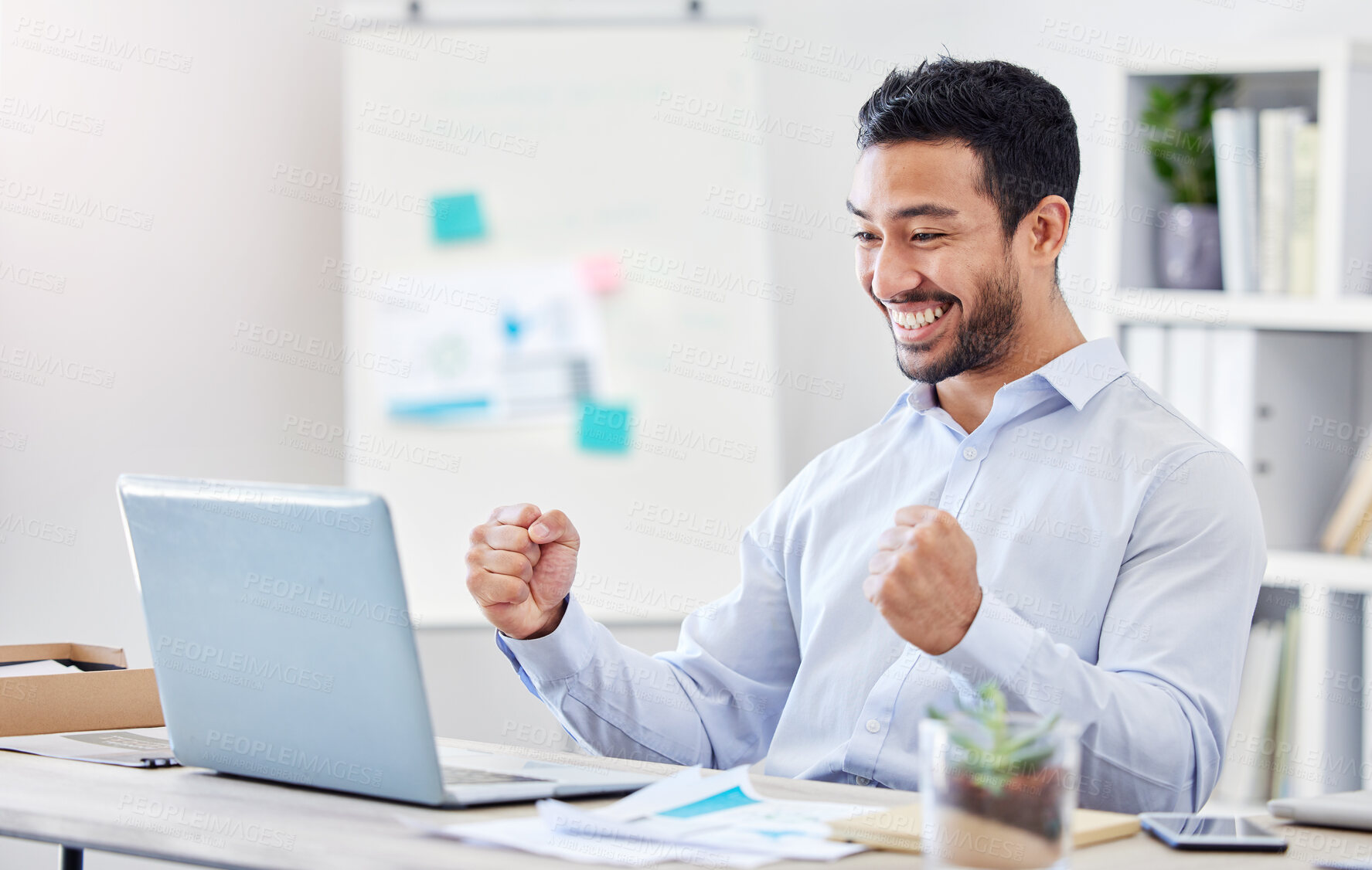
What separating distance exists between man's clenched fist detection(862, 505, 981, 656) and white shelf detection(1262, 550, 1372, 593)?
123 centimetres

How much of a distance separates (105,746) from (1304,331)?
1.87 meters

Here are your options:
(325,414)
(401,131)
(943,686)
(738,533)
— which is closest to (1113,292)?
(738,533)

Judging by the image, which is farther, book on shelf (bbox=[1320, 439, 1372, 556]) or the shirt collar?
book on shelf (bbox=[1320, 439, 1372, 556])

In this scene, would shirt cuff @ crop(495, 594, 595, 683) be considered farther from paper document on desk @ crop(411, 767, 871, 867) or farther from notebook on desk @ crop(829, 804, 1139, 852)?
notebook on desk @ crop(829, 804, 1139, 852)

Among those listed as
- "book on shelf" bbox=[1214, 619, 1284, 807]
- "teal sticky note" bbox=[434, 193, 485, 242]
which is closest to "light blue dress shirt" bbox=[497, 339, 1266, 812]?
"book on shelf" bbox=[1214, 619, 1284, 807]

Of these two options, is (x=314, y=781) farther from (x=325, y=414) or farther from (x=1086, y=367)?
(x=325, y=414)

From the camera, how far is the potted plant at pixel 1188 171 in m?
2.12

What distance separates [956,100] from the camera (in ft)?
4.59

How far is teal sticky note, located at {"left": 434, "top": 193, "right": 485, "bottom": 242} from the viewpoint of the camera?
246 cm

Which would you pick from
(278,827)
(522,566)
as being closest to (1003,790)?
(278,827)

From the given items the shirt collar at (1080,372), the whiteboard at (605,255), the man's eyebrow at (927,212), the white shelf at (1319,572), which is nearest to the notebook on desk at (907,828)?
the shirt collar at (1080,372)

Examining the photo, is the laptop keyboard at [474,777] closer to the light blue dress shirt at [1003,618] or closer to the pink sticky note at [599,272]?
the light blue dress shirt at [1003,618]

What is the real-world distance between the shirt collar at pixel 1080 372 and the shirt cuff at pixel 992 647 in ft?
1.35

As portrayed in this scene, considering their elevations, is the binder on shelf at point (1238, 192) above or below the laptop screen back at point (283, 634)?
above
